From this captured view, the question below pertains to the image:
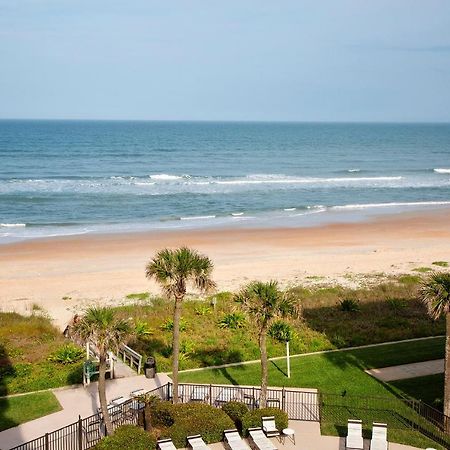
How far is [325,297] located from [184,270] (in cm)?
1477

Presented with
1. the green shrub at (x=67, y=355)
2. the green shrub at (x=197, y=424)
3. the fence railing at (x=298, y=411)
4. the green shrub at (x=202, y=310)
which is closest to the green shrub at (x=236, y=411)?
the green shrub at (x=197, y=424)

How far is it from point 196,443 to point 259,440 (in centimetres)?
168

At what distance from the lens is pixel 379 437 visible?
763 inches

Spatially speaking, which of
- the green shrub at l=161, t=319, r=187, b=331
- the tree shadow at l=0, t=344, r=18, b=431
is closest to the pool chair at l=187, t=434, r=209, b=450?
the tree shadow at l=0, t=344, r=18, b=431

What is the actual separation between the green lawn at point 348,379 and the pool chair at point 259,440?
2212 millimetres

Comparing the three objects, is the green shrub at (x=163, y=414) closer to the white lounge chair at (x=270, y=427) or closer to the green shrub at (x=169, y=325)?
the white lounge chair at (x=270, y=427)

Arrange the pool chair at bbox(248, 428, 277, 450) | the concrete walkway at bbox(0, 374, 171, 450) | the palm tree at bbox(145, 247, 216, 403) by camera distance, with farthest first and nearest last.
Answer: the palm tree at bbox(145, 247, 216, 403) < the concrete walkway at bbox(0, 374, 171, 450) < the pool chair at bbox(248, 428, 277, 450)

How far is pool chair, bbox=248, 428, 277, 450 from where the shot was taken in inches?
740

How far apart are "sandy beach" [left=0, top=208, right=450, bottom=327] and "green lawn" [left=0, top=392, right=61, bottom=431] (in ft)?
29.1

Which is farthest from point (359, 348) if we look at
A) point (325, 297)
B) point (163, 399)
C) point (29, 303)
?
point (29, 303)

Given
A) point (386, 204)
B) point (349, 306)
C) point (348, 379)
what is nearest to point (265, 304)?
point (348, 379)

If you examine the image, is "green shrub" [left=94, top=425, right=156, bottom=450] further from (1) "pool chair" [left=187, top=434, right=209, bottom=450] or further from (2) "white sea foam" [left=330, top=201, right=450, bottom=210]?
(2) "white sea foam" [left=330, top=201, right=450, bottom=210]

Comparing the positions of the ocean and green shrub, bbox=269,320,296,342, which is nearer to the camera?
green shrub, bbox=269,320,296,342

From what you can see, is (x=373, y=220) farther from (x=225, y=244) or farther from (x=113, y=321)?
(x=113, y=321)
